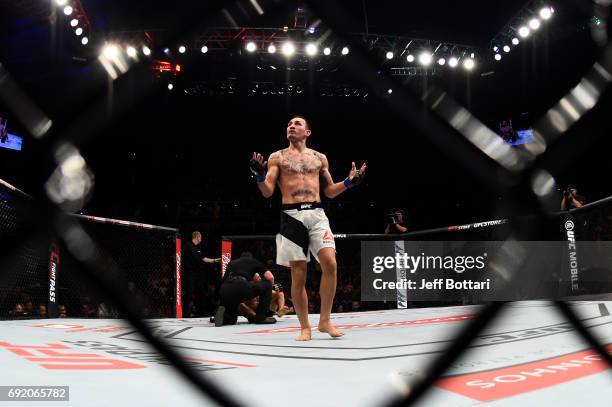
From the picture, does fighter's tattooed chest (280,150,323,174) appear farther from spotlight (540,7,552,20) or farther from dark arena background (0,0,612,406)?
spotlight (540,7,552,20)

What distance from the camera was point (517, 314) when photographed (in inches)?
135

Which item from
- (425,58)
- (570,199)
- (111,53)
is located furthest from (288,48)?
(111,53)

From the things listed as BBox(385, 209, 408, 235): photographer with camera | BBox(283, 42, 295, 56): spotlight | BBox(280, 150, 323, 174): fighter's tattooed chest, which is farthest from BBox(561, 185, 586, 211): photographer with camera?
BBox(283, 42, 295, 56): spotlight

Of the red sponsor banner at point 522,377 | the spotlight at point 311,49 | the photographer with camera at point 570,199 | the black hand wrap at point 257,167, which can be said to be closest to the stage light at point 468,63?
the spotlight at point 311,49

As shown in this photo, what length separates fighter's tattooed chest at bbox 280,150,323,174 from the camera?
10.5 ft

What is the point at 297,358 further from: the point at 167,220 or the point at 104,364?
the point at 167,220

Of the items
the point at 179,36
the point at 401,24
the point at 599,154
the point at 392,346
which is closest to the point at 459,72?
the point at 599,154

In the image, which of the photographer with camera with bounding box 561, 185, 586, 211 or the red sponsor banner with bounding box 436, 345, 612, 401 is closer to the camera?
the red sponsor banner with bounding box 436, 345, 612, 401

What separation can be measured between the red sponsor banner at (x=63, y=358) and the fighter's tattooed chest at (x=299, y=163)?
1602 mm

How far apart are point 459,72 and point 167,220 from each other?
7021 mm

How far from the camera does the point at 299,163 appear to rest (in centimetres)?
322

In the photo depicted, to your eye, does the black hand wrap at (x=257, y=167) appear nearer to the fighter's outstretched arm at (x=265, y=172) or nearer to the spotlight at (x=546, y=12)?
the fighter's outstretched arm at (x=265, y=172)

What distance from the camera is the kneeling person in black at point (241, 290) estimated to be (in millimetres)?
4152

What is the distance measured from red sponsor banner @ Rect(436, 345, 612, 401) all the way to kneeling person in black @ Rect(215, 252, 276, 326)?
109 inches
